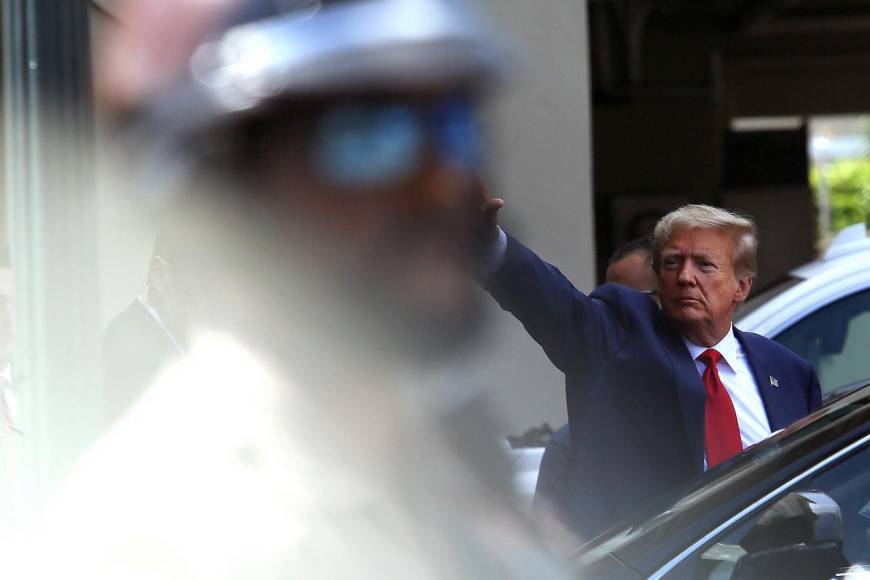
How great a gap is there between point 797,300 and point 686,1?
35.6ft

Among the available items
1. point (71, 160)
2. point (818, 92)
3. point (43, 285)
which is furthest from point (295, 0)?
point (818, 92)

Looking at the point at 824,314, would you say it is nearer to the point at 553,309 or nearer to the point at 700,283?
the point at 700,283

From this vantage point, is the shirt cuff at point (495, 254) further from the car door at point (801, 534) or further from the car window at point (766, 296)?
the car window at point (766, 296)

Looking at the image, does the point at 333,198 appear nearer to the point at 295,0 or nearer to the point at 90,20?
the point at 295,0

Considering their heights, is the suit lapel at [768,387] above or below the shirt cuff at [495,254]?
below

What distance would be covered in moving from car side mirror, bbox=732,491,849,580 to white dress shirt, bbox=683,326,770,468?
66 cm

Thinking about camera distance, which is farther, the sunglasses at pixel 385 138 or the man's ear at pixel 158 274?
the man's ear at pixel 158 274

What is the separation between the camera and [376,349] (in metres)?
1.34

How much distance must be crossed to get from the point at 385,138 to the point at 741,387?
1.95 m

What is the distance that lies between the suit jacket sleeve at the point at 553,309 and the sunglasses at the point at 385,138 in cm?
130

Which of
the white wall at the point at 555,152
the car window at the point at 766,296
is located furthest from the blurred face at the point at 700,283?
the white wall at the point at 555,152

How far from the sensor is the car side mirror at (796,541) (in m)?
2.17

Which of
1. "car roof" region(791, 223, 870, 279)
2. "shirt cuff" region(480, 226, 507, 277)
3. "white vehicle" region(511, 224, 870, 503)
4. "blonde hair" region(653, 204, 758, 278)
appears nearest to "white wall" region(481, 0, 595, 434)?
"car roof" region(791, 223, 870, 279)

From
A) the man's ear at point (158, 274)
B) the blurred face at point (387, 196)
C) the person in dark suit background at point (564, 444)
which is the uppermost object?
the blurred face at point (387, 196)
